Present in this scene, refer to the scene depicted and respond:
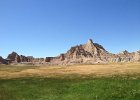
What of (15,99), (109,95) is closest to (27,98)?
(15,99)

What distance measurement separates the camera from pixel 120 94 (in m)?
24.9

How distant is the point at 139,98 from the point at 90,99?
153 inches

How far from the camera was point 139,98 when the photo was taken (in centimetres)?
2272

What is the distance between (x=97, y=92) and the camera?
27.1m

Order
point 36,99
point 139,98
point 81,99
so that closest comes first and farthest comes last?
point 139,98, point 81,99, point 36,99

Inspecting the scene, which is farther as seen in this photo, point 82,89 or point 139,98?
point 82,89

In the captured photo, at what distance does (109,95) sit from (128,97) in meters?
1.91

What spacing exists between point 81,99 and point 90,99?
819 mm

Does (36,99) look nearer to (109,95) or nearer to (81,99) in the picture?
(81,99)

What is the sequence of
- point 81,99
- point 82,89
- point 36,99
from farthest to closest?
point 82,89 < point 36,99 < point 81,99

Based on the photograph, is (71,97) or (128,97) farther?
(71,97)

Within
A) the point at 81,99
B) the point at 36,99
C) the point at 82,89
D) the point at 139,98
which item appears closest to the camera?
the point at 139,98

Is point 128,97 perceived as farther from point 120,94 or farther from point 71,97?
point 71,97

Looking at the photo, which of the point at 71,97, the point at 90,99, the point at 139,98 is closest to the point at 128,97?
the point at 139,98
